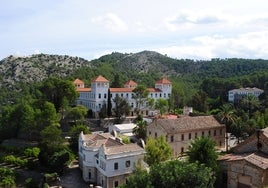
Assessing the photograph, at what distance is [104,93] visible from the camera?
7944 cm

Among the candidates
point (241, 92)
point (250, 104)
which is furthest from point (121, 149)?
point (241, 92)

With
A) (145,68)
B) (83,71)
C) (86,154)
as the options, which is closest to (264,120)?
(86,154)

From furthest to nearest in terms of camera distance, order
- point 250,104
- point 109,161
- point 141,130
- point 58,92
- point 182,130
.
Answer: point 250,104 < point 58,92 < point 141,130 < point 182,130 < point 109,161

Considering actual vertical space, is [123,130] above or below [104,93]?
below

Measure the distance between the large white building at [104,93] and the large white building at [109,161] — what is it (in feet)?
98.5

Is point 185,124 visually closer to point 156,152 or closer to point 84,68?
point 156,152

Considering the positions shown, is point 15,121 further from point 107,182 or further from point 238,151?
point 238,151

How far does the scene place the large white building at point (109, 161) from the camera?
4344cm

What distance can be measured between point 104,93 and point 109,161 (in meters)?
37.4

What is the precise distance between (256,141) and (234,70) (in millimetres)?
125638

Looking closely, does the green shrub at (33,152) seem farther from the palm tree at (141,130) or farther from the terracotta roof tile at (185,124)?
the terracotta roof tile at (185,124)

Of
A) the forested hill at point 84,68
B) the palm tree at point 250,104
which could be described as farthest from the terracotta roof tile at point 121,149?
the forested hill at point 84,68

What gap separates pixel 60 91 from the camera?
73.7 metres

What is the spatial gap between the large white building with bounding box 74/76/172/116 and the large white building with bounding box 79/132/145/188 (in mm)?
30034
